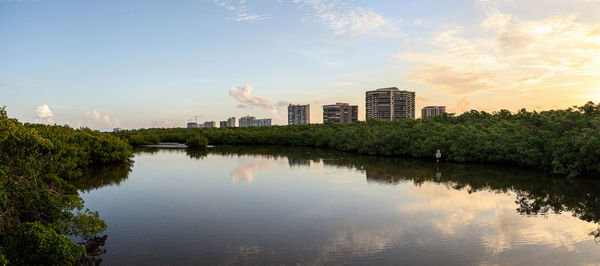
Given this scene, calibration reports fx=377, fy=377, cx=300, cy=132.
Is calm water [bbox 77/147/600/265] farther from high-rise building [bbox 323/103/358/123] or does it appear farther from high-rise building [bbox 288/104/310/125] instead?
high-rise building [bbox 288/104/310/125]

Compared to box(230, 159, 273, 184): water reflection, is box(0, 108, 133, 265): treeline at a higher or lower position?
higher

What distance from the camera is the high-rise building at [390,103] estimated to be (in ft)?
283

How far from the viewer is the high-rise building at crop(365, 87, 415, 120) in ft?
283

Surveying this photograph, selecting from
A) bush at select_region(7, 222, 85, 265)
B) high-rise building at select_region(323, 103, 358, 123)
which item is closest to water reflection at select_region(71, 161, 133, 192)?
bush at select_region(7, 222, 85, 265)

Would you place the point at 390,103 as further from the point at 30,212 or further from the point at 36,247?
the point at 36,247

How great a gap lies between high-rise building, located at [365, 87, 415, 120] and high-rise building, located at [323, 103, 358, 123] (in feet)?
44.6

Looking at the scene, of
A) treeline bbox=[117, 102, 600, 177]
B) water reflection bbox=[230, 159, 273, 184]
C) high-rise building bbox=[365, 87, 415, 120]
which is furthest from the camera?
high-rise building bbox=[365, 87, 415, 120]

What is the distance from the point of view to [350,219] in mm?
13391

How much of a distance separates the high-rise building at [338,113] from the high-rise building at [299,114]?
12.5m

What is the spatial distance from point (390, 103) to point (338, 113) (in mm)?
17587

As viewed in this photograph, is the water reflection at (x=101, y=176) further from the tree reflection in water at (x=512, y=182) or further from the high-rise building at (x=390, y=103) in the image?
the high-rise building at (x=390, y=103)

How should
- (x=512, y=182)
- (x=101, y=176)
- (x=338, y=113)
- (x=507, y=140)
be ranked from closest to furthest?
(x=512, y=182) → (x=101, y=176) → (x=507, y=140) → (x=338, y=113)

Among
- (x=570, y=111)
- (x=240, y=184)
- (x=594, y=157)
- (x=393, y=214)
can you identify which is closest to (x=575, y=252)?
(x=393, y=214)

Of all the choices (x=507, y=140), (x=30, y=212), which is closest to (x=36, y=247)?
(x=30, y=212)
